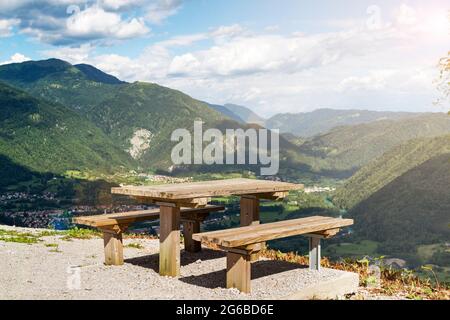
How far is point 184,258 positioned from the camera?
10.7 metres

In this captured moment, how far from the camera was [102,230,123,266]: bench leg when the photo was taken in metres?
9.76

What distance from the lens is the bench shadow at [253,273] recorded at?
8.53 m

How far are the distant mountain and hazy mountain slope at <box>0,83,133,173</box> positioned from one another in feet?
283

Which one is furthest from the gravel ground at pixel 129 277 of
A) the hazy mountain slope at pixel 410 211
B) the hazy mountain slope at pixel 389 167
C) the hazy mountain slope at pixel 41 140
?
the hazy mountain slope at pixel 41 140

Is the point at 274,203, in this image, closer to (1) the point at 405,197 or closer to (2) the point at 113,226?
(1) the point at 405,197

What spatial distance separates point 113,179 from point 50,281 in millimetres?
147703

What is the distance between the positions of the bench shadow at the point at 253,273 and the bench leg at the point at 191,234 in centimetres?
162

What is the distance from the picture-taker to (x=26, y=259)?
10203mm

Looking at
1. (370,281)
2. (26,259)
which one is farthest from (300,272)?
(26,259)

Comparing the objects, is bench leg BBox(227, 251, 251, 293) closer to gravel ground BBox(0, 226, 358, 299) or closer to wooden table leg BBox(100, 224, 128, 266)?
gravel ground BBox(0, 226, 358, 299)

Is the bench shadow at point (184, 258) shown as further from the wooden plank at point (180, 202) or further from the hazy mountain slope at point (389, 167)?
the hazy mountain slope at point (389, 167)

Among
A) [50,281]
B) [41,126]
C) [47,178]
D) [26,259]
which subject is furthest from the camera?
[41,126]

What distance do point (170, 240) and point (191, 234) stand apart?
2.22 m
